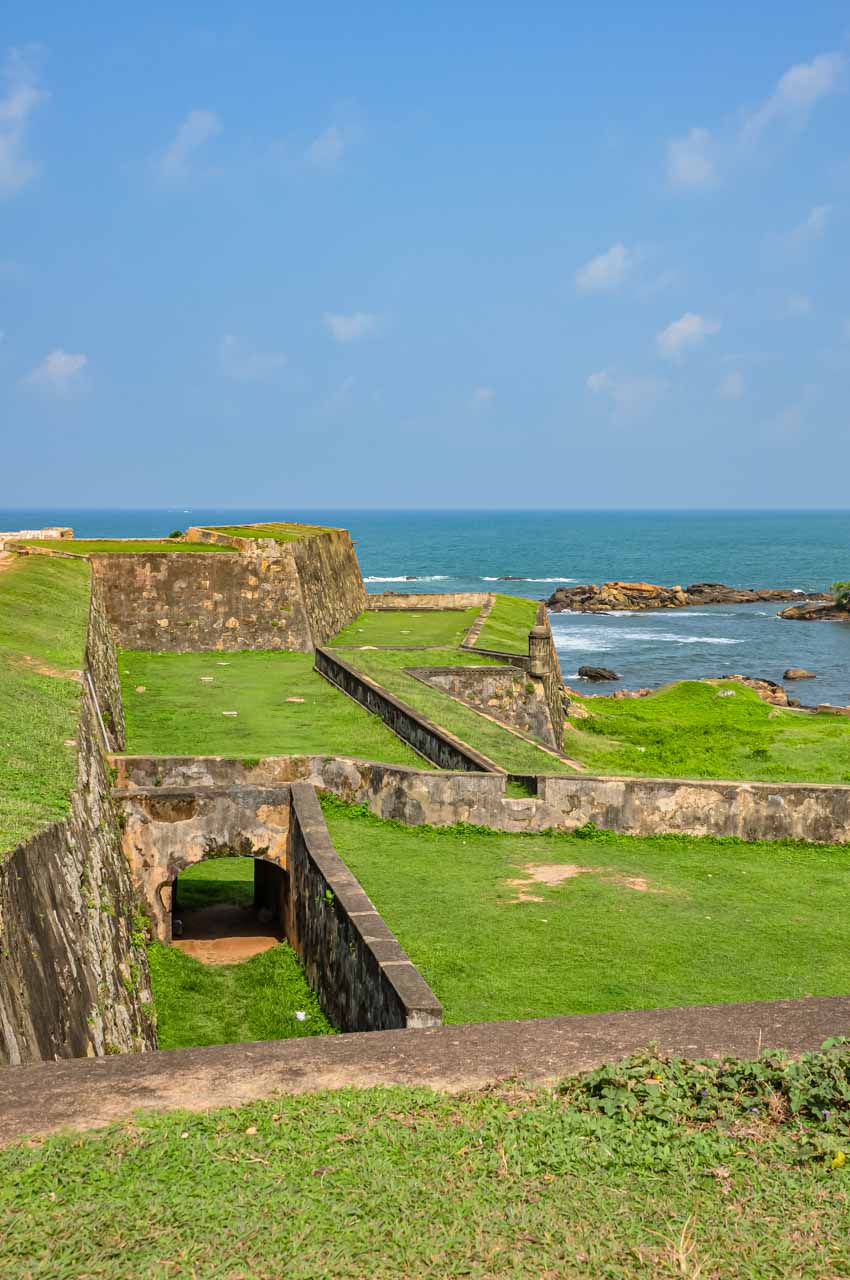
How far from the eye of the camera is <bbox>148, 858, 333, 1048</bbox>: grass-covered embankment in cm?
1272

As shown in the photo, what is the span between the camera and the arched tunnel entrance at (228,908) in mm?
16672

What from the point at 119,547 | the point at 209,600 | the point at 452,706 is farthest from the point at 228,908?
the point at 119,547

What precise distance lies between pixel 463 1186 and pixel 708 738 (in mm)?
29382

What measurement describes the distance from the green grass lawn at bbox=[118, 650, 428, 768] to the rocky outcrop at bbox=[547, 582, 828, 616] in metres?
60.6

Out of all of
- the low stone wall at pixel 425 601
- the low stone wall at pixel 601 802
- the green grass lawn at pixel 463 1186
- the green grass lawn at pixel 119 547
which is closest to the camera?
the green grass lawn at pixel 463 1186

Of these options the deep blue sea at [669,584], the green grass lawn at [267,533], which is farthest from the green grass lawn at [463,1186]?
the deep blue sea at [669,584]

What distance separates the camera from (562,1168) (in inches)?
215

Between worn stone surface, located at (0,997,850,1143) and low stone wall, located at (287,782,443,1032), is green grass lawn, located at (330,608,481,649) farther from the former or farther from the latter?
worn stone surface, located at (0,997,850,1143)

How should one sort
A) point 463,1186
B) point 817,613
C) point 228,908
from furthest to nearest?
1. point 817,613
2. point 228,908
3. point 463,1186

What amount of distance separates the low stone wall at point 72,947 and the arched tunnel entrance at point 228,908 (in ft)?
9.86

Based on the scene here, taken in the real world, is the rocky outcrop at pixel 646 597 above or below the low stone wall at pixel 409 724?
below

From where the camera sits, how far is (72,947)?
9148 mm

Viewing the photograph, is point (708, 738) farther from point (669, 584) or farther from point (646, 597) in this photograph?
point (669, 584)

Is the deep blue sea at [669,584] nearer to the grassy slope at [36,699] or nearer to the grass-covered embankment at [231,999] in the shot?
the grassy slope at [36,699]
